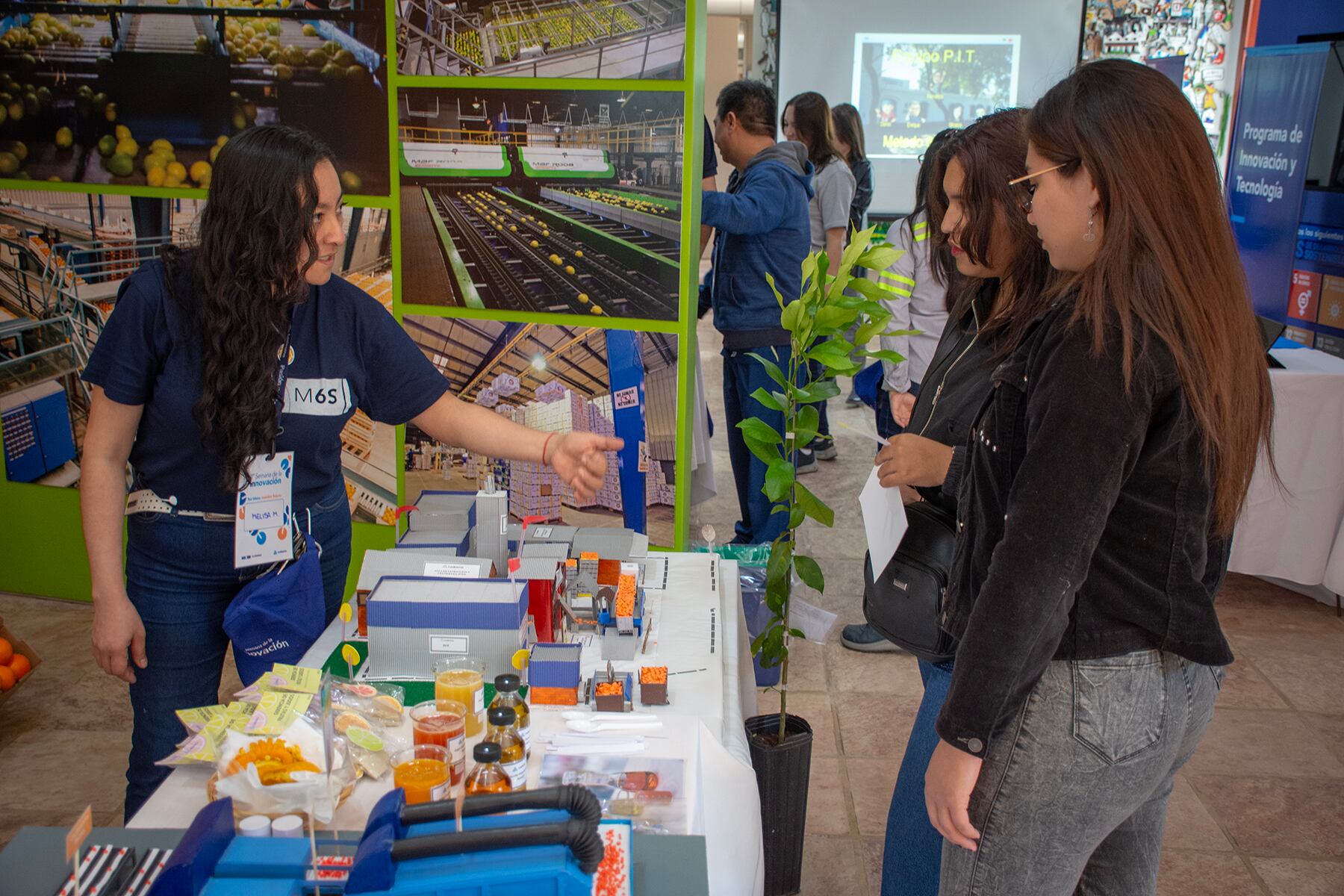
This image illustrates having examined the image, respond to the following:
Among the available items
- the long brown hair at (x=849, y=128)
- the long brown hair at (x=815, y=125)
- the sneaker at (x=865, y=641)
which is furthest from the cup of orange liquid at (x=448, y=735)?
the long brown hair at (x=849, y=128)

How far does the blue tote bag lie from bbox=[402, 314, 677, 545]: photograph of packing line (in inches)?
51.5

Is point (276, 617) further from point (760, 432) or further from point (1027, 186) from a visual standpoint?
point (1027, 186)

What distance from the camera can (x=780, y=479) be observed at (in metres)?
2.25

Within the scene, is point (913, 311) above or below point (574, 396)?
above

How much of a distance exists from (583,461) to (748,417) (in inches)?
84.5

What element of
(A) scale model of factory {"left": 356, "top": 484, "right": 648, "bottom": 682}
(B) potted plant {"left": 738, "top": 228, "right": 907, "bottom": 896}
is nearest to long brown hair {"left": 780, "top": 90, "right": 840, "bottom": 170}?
(B) potted plant {"left": 738, "top": 228, "right": 907, "bottom": 896}

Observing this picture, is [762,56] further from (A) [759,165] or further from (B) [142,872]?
(B) [142,872]

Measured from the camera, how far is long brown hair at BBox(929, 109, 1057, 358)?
169 centimetres

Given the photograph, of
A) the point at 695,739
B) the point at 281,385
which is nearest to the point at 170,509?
the point at 281,385

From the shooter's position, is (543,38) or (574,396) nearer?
(543,38)

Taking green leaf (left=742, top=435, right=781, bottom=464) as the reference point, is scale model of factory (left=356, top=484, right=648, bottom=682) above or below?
below

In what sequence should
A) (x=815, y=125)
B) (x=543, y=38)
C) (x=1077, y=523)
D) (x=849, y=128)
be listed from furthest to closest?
1. (x=849, y=128)
2. (x=815, y=125)
3. (x=543, y=38)
4. (x=1077, y=523)

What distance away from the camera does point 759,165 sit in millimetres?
3809

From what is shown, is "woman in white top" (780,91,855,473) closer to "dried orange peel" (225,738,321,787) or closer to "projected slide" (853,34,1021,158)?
"dried orange peel" (225,738,321,787)
